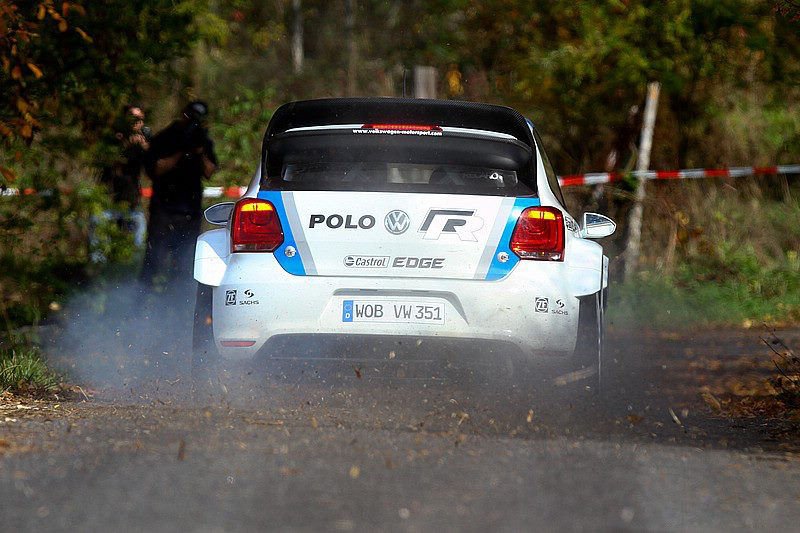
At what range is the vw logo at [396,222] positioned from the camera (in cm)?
715

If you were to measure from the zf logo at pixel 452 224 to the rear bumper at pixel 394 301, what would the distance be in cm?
24

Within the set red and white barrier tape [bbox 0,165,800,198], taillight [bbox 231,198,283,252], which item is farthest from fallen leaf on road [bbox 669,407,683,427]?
red and white barrier tape [bbox 0,165,800,198]

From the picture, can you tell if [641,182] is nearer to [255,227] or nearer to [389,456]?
[255,227]

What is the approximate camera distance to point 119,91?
34.1 ft

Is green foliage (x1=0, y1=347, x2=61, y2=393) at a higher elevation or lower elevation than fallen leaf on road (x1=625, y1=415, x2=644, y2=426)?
lower

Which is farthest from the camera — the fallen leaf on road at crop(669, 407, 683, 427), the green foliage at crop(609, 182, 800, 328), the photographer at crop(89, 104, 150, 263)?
the green foliage at crop(609, 182, 800, 328)

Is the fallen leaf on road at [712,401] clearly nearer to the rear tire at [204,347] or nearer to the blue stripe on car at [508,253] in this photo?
the blue stripe on car at [508,253]

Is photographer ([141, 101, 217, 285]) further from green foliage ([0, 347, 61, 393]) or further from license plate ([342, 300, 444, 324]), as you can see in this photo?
license plate ([342, 300, 444, 324])

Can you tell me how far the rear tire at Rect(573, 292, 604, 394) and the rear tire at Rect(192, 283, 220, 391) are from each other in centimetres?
194

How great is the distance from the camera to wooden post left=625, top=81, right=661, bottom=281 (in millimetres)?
15695

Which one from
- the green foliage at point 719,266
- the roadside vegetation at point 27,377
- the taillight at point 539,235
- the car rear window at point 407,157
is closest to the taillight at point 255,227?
the car rear window at point 407,157

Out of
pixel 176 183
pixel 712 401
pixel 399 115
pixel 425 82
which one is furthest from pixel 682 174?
pixel 399 115

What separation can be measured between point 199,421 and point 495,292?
1681 millimetres

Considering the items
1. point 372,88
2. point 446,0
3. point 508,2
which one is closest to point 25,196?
point 508,2
